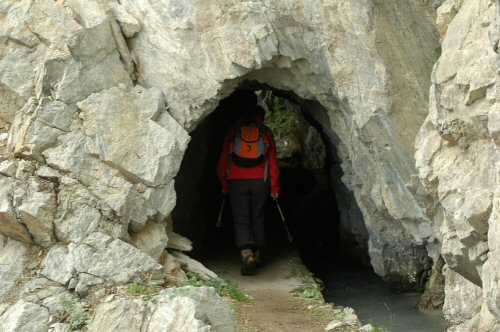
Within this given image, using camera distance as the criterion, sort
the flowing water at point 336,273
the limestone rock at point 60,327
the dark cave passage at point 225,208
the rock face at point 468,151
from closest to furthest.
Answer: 1. the rock face at point 468,151
2. the limestone rock at point 60,327
3. the flowing water at point 336,273
4. the dark cave passage at point 225,208

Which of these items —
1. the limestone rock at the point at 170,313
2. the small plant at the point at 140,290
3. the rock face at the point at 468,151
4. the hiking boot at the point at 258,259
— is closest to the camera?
the rock face at the point at 468,151

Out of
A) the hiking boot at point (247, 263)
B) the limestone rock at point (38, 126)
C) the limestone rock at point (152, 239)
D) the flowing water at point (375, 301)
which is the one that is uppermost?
the limestone rock at point (38, 126)

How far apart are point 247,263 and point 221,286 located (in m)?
1.66

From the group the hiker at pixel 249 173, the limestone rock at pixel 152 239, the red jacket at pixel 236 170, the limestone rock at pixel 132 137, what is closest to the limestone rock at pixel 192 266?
the limestone rock at pixel 152 239

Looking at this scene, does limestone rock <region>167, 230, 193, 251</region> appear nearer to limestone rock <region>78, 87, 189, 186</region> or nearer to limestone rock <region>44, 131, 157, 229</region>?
limestone rock <region>44, 131, 157, 229</region>

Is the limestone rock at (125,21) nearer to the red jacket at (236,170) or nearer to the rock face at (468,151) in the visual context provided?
the red jacket at (236,170)

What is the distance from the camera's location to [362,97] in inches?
359

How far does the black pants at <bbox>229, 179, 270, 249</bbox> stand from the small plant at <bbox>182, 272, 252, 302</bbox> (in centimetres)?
173

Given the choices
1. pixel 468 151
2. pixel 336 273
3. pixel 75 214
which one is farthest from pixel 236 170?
pixel 468 151

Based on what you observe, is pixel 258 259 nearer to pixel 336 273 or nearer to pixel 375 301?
pixel 375 301

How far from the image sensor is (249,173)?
1102 cm

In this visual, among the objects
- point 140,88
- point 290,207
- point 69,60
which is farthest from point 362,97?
point 290,207

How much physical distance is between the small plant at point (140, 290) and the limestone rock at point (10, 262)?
1.29 metres

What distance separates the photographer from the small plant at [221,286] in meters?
8.91
